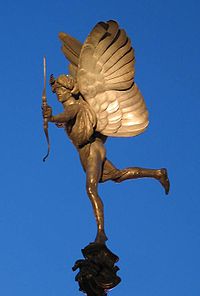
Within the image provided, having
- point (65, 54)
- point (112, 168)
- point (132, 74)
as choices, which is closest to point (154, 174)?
point (112, 168)

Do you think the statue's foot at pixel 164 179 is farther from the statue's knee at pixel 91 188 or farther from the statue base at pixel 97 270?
the statue base at pixel 97 270

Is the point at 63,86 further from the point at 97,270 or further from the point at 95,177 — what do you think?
the point at 97,270

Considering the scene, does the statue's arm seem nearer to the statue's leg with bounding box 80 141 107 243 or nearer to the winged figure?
the winged figure

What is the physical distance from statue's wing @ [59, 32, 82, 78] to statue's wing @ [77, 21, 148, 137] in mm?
581

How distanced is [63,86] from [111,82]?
70 cm

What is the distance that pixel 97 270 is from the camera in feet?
31.4

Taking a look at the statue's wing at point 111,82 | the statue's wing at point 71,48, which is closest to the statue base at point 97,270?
the statue's wing at point 111,82

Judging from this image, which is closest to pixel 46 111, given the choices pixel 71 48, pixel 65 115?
pixel 65 115

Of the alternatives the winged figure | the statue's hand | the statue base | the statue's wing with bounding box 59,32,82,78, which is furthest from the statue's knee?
the statue's wing with bounding box 59,32,82,78

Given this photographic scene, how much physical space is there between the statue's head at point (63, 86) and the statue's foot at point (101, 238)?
196 centimetres

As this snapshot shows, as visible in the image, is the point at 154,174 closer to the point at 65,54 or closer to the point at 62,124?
the point at 62,124

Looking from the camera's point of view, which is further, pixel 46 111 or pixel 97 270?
pixel 46 111

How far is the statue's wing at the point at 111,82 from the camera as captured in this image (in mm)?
10898

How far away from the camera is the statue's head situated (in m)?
10.8
